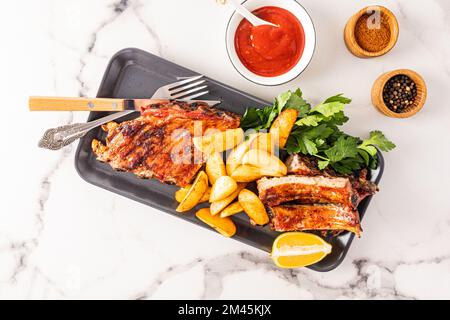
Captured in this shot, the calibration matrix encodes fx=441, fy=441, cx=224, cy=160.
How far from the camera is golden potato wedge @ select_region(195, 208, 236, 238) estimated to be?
2.30m

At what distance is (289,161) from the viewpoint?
2.29m

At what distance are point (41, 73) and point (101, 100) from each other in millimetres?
544

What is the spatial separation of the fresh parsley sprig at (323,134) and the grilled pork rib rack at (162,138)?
0.61 ft

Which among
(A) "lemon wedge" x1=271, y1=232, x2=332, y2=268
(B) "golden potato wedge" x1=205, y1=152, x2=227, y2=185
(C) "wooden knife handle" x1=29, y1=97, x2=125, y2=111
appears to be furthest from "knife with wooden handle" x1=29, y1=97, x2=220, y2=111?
(A) "lemon wedge" x1=271, y1=232, x2=332, y2=268

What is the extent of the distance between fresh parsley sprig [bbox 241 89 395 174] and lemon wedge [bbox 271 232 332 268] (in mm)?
371

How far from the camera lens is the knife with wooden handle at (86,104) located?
2.23 metres

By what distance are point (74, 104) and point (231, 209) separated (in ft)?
3.16

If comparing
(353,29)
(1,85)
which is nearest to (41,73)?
(1,85)

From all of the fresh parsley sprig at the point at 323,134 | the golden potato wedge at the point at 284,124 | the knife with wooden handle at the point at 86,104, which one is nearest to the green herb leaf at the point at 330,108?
the fresh parsley sprig at the point at 323,134

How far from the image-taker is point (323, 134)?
2.22m

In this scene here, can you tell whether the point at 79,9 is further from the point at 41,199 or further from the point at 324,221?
the point at 324,221

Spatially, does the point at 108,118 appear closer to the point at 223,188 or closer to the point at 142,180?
the point at 142,180

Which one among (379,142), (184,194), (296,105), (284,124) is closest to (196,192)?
(184,194)

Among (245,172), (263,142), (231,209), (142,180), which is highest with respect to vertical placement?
(263,142)
